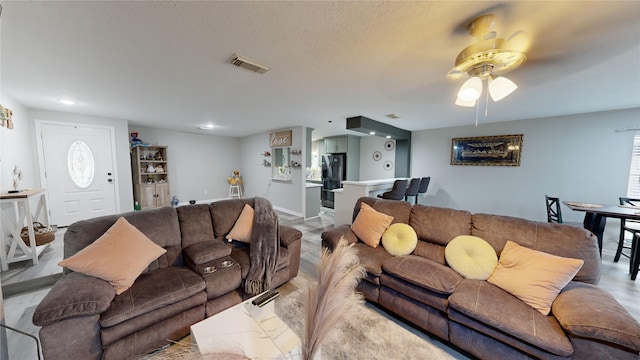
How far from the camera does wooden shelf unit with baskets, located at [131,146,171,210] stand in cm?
534

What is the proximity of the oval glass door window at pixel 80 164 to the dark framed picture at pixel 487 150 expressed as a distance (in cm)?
796

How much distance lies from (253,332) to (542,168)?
5612 millimetres

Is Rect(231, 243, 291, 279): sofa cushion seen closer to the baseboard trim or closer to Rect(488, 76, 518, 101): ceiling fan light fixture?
the baseboard trim

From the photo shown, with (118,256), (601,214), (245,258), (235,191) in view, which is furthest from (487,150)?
(235,191)

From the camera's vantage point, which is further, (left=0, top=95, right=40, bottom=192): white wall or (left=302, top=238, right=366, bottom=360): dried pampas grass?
(left=0, top=95, right=40, bottom=192): white wall

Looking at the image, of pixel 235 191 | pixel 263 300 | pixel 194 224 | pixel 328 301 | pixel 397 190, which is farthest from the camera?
pixel 235 191

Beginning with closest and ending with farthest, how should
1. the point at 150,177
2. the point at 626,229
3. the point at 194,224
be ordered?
1. the point at 194,224
2. the point at 626,229
3. the point at 150,177

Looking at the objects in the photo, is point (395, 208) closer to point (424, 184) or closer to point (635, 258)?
point (635, 258)

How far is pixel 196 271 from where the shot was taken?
5.89 feet

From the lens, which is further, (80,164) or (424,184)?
(424,184)

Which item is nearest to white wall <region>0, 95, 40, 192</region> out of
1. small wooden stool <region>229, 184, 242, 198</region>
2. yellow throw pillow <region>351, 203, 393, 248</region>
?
small wooden stool <region>229, 184, 242, 198</region>

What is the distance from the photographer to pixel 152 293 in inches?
57.8

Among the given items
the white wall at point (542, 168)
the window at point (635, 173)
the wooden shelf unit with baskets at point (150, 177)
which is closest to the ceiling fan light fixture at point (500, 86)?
the white wall at point (542, 168)

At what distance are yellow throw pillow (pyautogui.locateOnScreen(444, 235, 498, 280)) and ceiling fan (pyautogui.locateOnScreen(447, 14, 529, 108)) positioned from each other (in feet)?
3.95
